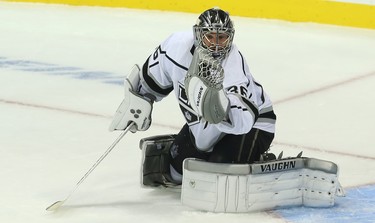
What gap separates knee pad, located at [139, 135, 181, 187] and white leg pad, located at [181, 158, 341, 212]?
0.70 ft

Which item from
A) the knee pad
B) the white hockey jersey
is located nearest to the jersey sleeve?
the white hockey jersey

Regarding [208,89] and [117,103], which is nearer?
[208,89]

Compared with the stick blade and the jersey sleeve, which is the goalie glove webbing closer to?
the jersey sleeve

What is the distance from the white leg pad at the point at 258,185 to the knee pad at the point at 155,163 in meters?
0.21

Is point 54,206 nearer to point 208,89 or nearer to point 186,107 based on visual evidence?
point 186,107

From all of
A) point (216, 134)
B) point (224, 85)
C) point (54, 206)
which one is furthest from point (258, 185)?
point (54, 206)

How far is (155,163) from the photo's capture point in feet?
9.08

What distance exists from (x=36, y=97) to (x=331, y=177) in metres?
1.78

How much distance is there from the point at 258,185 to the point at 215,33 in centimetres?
42

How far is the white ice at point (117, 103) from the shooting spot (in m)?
2.67

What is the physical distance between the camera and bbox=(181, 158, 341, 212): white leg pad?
249 cm

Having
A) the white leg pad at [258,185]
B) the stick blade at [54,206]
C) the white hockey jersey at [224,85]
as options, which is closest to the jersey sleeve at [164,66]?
the white hockey jersey at [224,85]

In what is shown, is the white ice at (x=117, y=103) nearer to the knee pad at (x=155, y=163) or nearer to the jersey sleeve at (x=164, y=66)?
the knee pad at (x=155, y=163)

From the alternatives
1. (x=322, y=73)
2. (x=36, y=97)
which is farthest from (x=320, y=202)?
(x=322, y=73)
